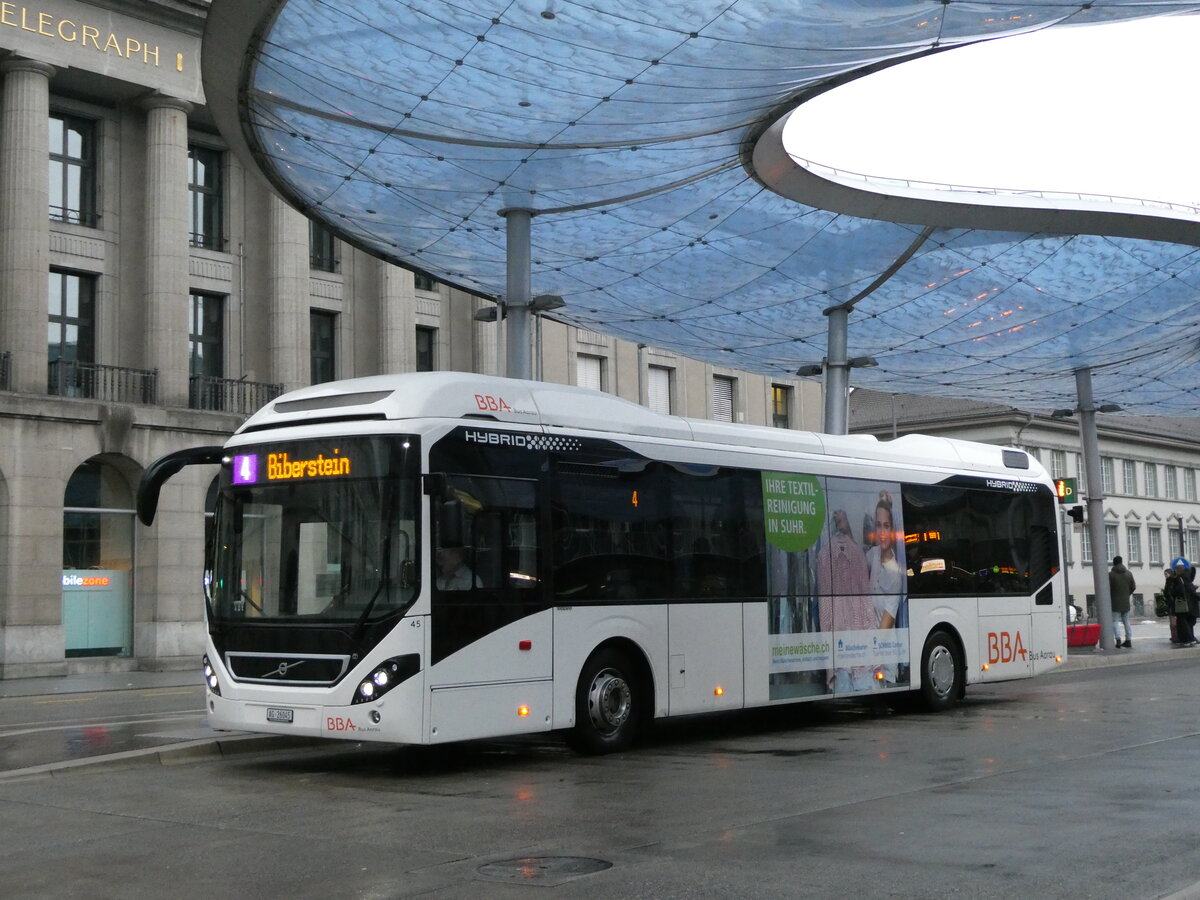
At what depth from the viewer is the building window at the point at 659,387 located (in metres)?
46.3

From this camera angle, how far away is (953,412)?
262ft

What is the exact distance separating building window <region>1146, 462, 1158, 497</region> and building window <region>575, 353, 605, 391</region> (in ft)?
169

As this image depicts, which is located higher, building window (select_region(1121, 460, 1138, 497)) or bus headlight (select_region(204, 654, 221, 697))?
building window (select_region(1121, 460, 1138, 497))

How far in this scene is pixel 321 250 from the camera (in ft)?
126

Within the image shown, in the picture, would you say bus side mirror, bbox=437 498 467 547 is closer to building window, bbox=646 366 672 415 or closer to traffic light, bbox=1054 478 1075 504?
traffic light, bbox=1054 478 1075 504

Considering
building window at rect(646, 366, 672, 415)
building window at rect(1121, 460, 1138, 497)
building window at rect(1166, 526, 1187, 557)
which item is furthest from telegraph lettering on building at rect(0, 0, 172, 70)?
building window at rect(1166, 526, 1187, 557)

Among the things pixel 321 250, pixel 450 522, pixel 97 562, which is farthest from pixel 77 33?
pixel 450 522

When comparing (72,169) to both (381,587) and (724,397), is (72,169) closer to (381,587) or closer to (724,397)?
(724,397)

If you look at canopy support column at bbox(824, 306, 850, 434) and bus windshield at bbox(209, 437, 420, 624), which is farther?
canopy support column at bbox(824, 306, 850, 434)

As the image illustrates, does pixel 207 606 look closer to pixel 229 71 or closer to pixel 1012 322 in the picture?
pixel 229 71

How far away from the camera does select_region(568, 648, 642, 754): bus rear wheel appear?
13.2 m

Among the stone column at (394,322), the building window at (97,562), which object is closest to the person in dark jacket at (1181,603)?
the stone column at (394,322)

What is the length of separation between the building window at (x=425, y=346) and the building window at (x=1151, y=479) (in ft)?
190

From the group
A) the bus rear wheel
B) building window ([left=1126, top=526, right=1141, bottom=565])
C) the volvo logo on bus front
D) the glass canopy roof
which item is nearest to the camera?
the volvo logo on bus front
